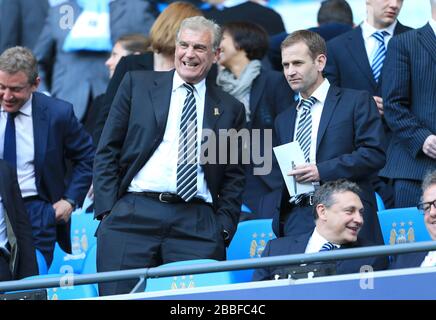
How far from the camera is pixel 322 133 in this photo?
7602mm

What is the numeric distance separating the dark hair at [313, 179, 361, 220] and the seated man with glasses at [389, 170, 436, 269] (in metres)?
0.40

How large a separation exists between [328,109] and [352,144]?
25cm

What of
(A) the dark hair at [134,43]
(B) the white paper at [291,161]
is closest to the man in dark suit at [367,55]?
(B) the white paper at [291,161]

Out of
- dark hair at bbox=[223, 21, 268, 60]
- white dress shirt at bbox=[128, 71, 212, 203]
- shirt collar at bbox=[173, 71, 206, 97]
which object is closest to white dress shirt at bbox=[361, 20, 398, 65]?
dark hair at bbox=[223, 21, 268, 60]

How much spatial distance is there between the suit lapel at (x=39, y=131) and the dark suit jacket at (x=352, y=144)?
1.69 m

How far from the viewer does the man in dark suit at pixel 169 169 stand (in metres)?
7.36

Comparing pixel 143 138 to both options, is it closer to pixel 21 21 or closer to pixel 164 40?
pixel 164 40

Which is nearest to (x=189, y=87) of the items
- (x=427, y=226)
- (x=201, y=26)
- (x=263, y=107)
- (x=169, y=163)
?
(x=201, y=26)

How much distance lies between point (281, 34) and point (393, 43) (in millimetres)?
2075

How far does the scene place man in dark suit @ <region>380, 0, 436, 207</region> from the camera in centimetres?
810

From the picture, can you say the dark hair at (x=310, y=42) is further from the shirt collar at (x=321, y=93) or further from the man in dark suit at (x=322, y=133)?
the shirt collar at (x=321, y=93)

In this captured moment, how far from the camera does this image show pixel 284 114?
7875 mm
